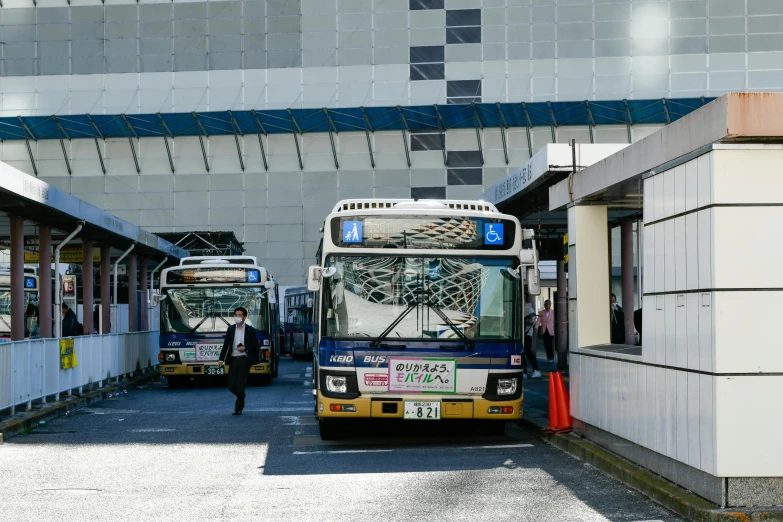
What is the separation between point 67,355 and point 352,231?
8692 millimetres

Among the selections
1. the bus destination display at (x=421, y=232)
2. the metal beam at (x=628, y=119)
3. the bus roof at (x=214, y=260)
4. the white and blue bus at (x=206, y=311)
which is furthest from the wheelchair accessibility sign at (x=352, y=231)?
the metal beam at (x=628, y=119)

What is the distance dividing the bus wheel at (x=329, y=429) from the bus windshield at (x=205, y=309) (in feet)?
38.7

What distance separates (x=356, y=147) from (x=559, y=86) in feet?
32.4

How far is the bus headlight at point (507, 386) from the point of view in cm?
1359

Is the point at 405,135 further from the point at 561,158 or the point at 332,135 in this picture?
the point at 561,158

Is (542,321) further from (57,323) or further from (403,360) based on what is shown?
(403,360)

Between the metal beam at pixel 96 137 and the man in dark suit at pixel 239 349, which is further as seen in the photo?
the metal beam at pixel 96 137

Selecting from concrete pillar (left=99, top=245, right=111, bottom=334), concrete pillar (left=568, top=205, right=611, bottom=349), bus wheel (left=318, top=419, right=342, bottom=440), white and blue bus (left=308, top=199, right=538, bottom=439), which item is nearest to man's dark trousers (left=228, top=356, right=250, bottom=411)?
bus wheel (left=318, top=419, right=342, bottom=440)

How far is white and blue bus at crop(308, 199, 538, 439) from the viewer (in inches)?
529

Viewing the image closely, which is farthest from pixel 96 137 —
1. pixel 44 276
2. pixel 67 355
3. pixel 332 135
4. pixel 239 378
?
pixel 239 378

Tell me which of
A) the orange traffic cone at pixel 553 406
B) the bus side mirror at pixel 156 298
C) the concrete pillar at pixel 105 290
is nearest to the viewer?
the orange traffic cone at pixel 553 406

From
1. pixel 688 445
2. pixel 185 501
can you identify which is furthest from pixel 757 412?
pixel 185 501

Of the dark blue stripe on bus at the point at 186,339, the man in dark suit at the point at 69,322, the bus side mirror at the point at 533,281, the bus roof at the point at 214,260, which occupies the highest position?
the bus roof at the point at 214,260

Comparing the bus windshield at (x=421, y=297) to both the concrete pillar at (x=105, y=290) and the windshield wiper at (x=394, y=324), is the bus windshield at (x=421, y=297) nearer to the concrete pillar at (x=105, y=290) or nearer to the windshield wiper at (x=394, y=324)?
the windshield wiper at (x=394, y=324)
